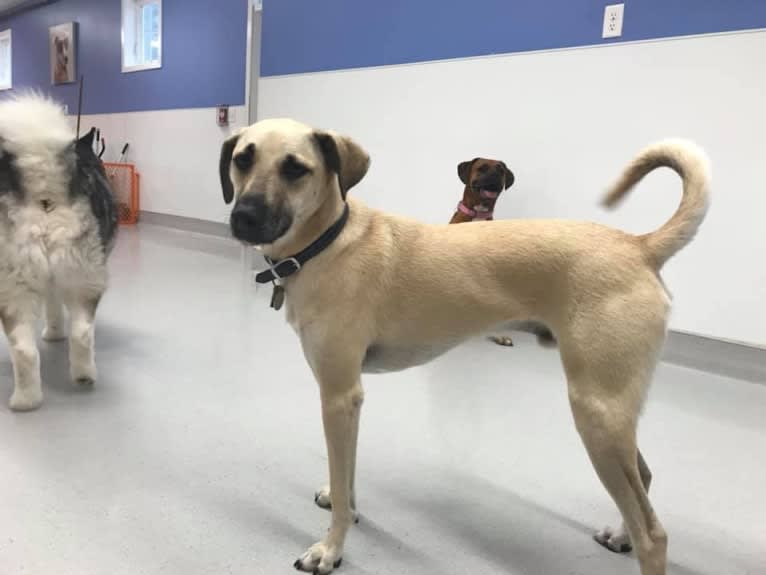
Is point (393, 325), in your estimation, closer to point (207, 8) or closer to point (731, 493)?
point (731, 493)

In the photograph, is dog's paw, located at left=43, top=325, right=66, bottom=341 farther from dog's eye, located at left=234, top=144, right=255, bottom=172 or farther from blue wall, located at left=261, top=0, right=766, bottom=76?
blue wall, located at left=261, top=0, right=766, bottom=76

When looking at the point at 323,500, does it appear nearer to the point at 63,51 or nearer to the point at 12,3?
the point at 63,51

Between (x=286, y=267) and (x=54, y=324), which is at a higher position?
(x=286, y=267)

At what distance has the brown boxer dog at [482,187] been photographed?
287 centimetres

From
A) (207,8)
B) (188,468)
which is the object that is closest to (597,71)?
(188,468)

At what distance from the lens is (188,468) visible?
4.98ft

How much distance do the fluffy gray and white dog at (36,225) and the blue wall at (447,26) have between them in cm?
228

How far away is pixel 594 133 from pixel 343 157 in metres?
2.05

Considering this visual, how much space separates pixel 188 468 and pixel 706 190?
1.41 meters

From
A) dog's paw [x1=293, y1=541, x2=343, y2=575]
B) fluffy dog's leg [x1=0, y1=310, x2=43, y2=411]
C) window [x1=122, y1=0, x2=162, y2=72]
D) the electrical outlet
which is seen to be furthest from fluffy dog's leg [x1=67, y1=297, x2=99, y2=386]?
window [x1=122, y1=0, x2=162, y2=72]

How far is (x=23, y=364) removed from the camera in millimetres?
1784

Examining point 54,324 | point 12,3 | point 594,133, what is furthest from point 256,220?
point 12,3

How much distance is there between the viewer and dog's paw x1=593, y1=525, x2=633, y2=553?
1290 millimetres

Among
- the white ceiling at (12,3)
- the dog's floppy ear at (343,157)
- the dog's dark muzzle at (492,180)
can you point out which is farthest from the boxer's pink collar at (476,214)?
the white ceiling at (12,3)
